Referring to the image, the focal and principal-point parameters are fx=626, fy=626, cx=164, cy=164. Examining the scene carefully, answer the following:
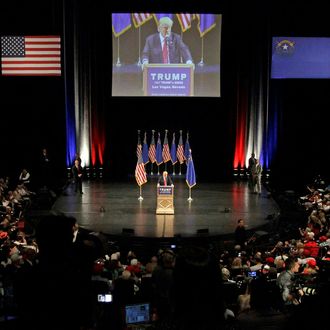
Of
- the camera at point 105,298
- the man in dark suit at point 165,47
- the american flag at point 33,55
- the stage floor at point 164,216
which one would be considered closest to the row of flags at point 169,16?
the man in dark suit at point 165,47

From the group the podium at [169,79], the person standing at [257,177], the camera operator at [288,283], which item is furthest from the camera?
the podium at [169,79]

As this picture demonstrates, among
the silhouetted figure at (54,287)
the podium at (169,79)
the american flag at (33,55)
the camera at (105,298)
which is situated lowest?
the camera at (105,298)

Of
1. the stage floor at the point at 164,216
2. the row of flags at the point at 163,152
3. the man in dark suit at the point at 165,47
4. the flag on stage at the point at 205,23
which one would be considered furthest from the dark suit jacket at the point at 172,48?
the stage floor at the point at 164,216

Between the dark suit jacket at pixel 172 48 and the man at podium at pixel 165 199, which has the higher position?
the dark suit jacket at pixel 172 48

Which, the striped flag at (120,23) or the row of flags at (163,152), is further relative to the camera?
the row of flags at (163,152)

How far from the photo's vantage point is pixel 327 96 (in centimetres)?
2111

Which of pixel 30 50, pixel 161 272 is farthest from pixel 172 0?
pixel 161 272

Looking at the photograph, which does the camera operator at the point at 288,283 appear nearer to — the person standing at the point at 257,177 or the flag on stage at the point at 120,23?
the person standing at the point at 257,177

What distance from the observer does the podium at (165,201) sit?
49.5ft

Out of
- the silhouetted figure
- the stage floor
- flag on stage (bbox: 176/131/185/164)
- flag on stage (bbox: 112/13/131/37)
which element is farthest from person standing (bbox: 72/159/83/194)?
the silhouetted figure

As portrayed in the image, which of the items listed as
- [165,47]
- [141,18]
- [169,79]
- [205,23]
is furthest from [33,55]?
[205,23]

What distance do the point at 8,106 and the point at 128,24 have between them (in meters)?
4.74

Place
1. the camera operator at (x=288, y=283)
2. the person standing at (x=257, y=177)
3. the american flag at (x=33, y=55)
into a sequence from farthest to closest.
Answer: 1. the american flag at (x=33, y=55)
2. the person standing at (x=257, y=177)
3. the camera operator at (x=288, y=283)

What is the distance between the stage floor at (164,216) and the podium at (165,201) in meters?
0.19
